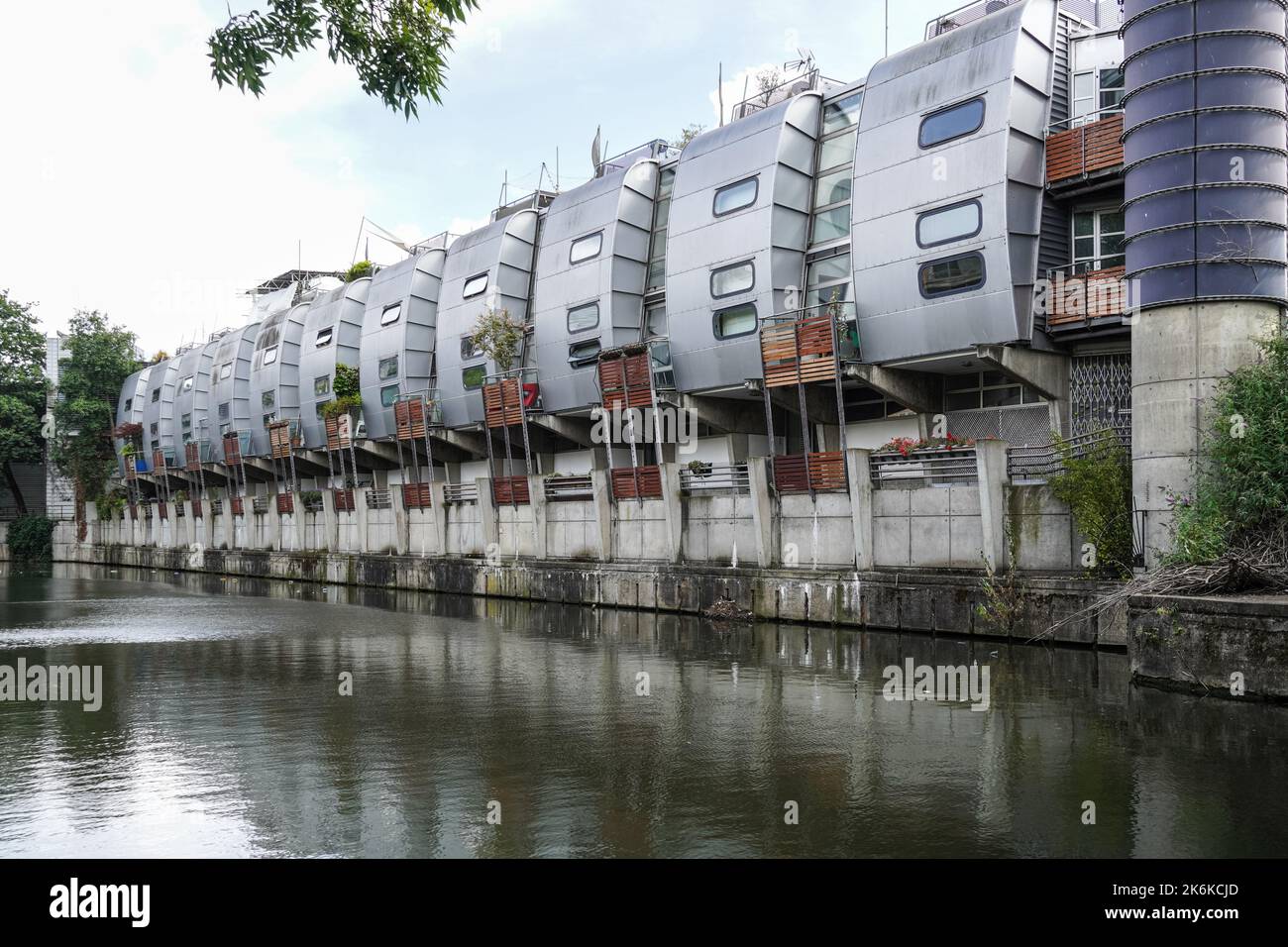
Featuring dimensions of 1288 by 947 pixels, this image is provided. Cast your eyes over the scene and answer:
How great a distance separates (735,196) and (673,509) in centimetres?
940

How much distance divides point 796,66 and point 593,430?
1360 cm

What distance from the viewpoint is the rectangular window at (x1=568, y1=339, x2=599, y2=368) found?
3547 cm

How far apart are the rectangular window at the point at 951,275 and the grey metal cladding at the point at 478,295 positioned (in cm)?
1860

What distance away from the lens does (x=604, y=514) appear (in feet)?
103

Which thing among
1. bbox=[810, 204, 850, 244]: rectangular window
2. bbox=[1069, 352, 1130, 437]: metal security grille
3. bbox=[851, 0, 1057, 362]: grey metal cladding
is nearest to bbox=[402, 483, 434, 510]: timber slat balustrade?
bbox=[810, 204, 850, 244]: rectangular window

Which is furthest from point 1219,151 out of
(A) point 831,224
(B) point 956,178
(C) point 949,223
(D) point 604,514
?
(D) point 604,514

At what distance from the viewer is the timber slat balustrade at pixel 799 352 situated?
2620 centimetres

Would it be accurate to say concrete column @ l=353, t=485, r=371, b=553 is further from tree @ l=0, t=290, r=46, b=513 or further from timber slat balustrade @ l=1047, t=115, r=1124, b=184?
tree @ l=0, t=290, r=46, b=513

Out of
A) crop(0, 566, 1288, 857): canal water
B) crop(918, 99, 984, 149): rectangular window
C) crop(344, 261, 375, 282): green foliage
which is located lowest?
crop(0, 566, 1288, 857): canal water

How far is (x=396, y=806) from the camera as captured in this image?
898 centimetres

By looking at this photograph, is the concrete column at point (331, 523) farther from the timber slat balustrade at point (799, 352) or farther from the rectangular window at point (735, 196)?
the timber slat balustrade at point (799, 352)

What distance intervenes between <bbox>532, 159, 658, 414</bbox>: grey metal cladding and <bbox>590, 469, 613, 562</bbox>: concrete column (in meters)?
4.89

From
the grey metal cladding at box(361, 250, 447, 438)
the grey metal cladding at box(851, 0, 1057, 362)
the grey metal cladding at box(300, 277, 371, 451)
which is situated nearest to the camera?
the grey metal cladding at box(851, 0, 1057, 362)
